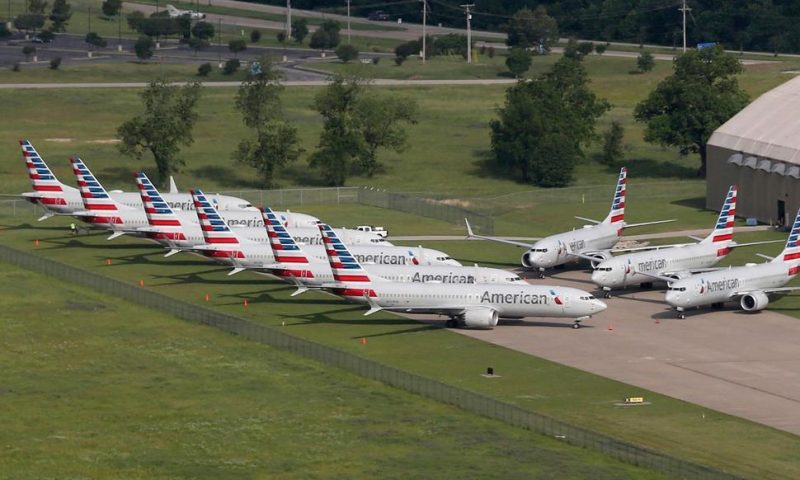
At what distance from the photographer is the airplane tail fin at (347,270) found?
12625 centimetres

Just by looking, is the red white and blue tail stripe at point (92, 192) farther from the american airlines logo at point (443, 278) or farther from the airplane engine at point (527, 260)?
the airplane engine at point (527, 260)

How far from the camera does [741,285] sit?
430 ft

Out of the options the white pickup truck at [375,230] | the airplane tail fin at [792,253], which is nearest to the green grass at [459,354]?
the airplane tail fin at [792,253]

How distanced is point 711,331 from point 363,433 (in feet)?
119

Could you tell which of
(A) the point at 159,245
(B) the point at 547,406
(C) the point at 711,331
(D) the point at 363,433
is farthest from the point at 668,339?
(A) the point at 159,245

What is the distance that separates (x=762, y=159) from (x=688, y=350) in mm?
58142

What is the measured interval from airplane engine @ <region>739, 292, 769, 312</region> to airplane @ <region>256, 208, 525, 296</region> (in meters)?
17.1

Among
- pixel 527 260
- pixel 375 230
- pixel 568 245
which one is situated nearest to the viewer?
pixel 527 260

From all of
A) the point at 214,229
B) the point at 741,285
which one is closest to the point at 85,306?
the point at 214,229

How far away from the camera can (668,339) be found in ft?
404

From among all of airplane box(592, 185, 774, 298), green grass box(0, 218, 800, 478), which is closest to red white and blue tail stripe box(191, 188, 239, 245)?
green grass box(0, 218, 800, 478)

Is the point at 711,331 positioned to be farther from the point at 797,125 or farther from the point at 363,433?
the point at 797,125

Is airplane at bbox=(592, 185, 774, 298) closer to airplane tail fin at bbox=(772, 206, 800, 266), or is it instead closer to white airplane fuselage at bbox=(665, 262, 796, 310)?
white airplane fuselage at bbox=(665, 262, 796, 310)

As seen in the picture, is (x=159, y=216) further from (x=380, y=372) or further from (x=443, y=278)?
(x=380, y=372)
